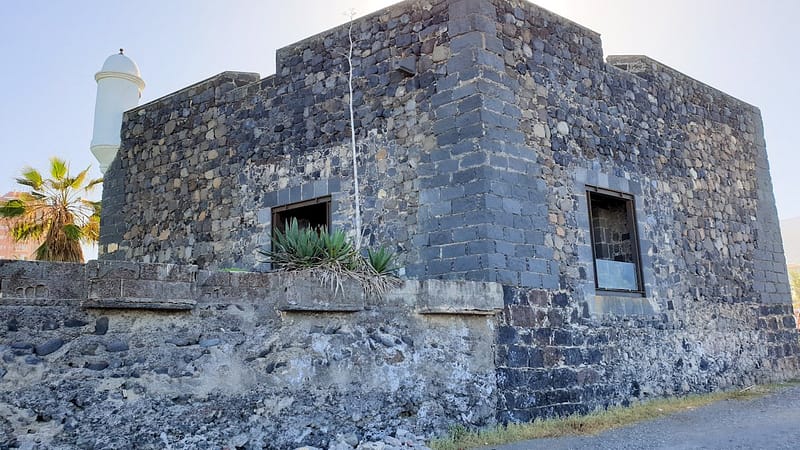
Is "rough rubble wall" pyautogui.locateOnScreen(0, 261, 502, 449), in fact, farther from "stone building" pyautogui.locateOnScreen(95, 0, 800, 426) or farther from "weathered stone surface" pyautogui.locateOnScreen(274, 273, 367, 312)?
"stone building" pyautogui.locateOnScreen(95, 0, 800, 426)

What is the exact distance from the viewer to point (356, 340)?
19.4 ft

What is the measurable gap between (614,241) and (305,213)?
4.51 meters

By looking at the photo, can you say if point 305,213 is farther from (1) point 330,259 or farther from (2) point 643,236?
(2) point 643,236

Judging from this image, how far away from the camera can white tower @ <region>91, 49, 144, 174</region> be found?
40.7 feet

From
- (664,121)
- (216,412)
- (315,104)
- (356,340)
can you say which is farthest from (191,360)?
(664,121)

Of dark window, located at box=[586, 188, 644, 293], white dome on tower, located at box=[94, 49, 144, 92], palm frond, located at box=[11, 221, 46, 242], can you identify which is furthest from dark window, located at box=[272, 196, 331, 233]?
palm frond, located at box=[11, 221, 46, 242]

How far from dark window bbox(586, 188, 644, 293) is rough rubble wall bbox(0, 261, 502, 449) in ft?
11.3

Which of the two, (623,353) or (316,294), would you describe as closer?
(316,294)

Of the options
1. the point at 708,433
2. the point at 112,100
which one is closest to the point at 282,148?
the point at 112,100

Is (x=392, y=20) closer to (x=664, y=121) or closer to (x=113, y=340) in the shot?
(x=664, y=121)

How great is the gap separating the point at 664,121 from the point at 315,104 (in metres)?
5.32

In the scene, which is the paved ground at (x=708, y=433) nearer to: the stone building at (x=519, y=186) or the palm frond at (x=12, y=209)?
the stone building at (x=519, y=186)

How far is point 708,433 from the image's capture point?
22.2ft

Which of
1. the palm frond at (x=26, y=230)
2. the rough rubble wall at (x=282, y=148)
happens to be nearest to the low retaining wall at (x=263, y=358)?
the rough rubble wall at (x=282, y=148)
